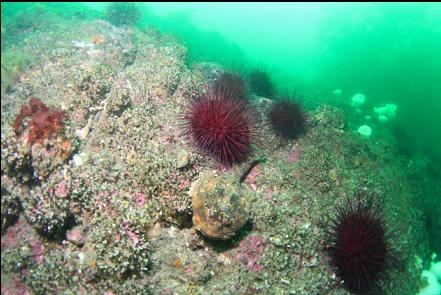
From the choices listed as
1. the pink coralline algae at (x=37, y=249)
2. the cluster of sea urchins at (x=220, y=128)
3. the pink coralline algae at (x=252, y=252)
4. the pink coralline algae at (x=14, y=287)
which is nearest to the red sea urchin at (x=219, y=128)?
the cluster of sea urchins at (x=220, y=128)

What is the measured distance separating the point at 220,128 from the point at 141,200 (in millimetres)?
2502

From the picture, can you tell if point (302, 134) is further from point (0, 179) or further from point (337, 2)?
point (337, 2)

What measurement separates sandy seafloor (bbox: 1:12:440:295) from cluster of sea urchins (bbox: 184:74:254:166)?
1.01 feet

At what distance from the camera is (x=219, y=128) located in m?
7.27

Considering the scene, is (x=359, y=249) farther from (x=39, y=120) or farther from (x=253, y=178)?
(x=39, y=120)

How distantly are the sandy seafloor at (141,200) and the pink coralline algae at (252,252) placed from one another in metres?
0.02

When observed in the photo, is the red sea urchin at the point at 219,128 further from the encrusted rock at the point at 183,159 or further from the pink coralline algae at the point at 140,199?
the pink coralline algae at the point at 140,199

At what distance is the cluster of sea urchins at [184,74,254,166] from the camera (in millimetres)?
7246

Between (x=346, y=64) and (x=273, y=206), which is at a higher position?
(x=273, y=206)

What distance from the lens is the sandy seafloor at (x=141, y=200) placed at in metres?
5.88

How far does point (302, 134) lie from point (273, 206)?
395 centimetres

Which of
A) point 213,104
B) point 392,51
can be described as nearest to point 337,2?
point 392,51

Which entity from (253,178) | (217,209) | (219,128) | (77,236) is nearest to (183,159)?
(219,128)

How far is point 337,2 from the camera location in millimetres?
86188
